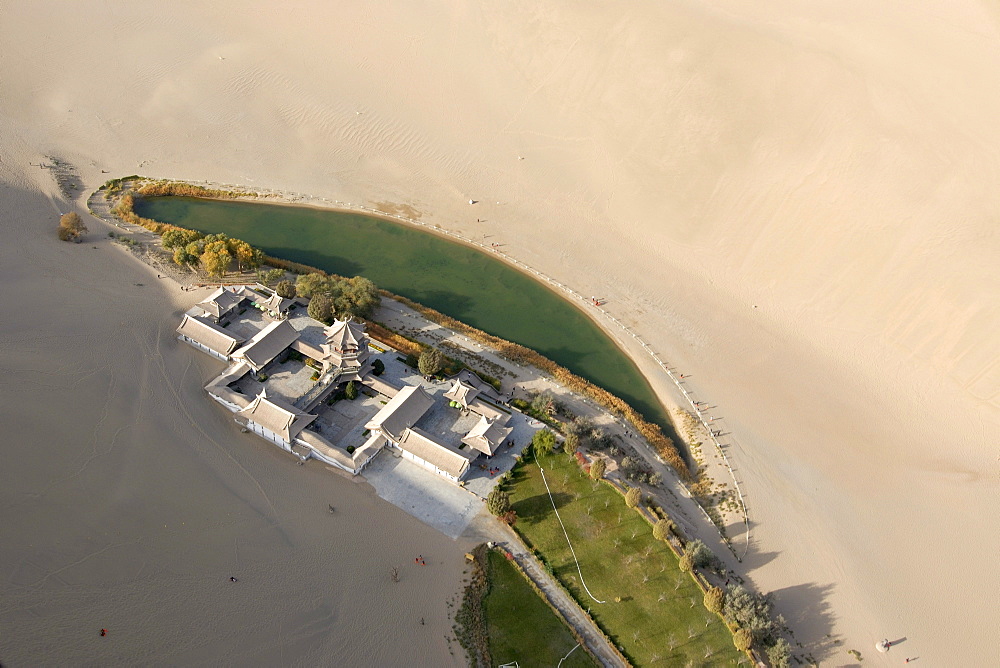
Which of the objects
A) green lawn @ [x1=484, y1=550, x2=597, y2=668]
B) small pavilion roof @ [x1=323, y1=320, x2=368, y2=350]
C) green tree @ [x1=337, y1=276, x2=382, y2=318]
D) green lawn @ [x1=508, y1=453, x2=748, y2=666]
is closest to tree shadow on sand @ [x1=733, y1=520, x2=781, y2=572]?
green lawn @ [x1=508, y1=453, x2=748, y2=666]

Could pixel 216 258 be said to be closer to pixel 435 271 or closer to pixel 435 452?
pixel 435 271

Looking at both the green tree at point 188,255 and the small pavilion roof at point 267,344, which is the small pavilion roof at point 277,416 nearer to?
the small pavilion roof at point 267,344

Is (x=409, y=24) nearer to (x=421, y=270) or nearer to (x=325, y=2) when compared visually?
(x=325, y=2)

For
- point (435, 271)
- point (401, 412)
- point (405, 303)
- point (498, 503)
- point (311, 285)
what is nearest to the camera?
point (498, 503)

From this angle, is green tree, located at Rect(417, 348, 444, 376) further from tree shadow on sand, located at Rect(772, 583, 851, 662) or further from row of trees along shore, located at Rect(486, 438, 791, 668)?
tree shadow on sand, located at Rect(772, 583, 851, 662)

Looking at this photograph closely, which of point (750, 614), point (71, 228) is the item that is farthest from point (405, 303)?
point (750, 614)

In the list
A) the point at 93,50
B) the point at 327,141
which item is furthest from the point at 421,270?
the point at 93,50

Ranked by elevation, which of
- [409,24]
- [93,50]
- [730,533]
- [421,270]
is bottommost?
[93,50]
